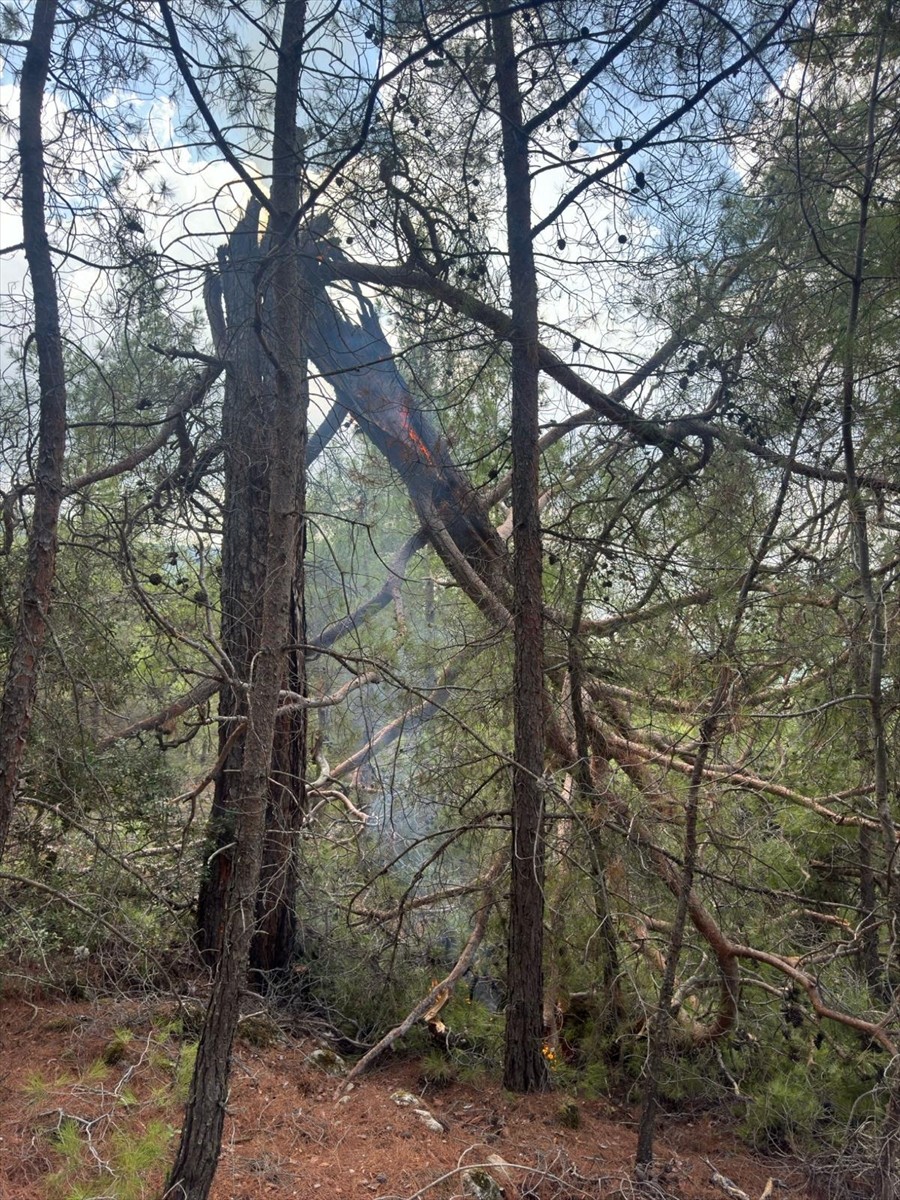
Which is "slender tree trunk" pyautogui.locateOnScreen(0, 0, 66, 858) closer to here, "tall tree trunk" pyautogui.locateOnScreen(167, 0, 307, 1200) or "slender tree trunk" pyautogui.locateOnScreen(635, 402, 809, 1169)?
→ "tall tree trunk" pyautogui.locateOnScreen(167, 0, 307, 1200)

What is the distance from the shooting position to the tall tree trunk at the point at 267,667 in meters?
2.22

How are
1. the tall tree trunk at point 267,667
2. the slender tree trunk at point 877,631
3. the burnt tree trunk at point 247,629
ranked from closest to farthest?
the tall tree trunk at point 267,667 < the slender tree trunk at point 877,631 < the burnt tree trunk at point 247,629

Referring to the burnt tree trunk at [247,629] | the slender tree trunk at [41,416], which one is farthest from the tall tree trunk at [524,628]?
the slender tree trunk at [41,416]

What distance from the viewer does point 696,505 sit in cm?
407

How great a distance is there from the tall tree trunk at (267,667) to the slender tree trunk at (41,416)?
30.9 inches

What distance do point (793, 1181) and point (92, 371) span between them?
486 cm

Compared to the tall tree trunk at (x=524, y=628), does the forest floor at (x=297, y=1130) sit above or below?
below

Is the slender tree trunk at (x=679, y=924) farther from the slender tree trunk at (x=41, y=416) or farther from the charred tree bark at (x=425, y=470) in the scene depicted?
the slender tree trunk at (x=41, y=416)

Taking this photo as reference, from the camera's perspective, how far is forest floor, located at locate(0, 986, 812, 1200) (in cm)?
283

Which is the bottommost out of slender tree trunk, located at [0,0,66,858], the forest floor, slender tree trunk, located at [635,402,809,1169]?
the forest floor

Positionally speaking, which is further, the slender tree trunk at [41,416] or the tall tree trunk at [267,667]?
the slender tree trunk at [41,416]

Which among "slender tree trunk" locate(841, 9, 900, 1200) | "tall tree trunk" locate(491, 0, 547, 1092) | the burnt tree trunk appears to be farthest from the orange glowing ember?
"slender tree trunk" locate(841, 9, 900, 1200)

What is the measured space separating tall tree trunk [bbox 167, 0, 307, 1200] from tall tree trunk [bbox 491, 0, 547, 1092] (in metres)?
1.24

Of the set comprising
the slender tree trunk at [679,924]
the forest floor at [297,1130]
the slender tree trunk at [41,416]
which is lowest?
the forest floor at [297,1130]
